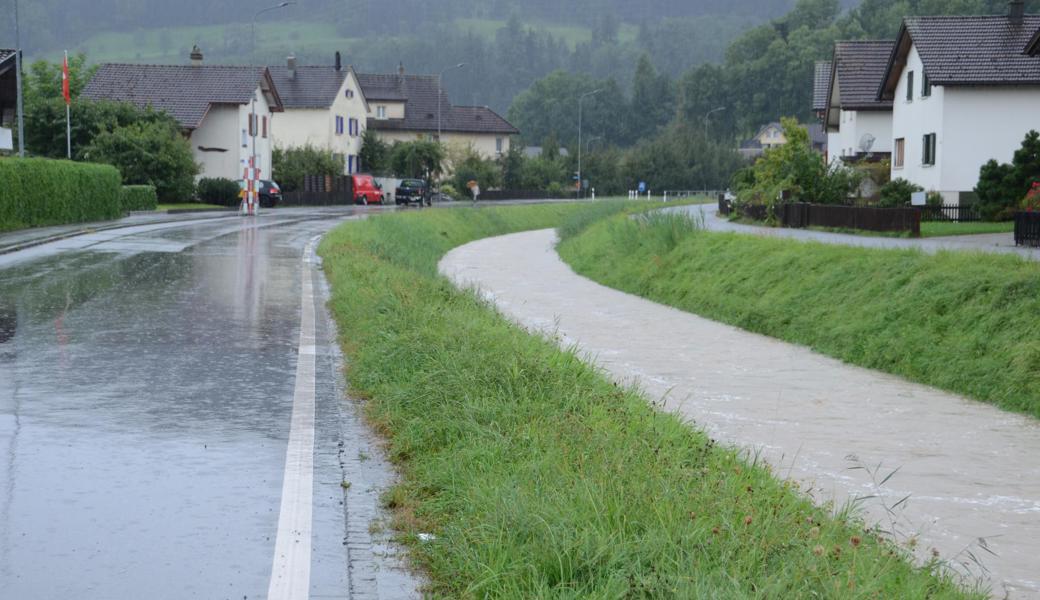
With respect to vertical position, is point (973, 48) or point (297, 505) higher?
point (973, 48)

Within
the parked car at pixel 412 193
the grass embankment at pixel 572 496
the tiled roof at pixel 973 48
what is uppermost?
the tiled roof at pixel 973 48

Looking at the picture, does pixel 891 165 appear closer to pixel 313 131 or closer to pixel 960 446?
pixel 960 446

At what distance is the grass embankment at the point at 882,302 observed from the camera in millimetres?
13398

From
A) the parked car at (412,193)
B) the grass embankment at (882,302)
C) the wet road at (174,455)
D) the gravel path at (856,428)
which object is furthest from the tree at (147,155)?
the wet road at (174,455)

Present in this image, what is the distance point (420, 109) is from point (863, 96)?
217 ft

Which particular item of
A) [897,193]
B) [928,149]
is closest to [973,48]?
[928,149]

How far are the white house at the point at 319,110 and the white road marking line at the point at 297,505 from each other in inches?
3379

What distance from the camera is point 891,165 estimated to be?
53250 millimetres

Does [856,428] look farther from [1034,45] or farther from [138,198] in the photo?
[138,198]

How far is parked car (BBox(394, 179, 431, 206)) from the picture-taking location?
75875 mm

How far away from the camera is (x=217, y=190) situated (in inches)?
2554

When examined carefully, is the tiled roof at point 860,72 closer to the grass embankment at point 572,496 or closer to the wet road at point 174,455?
the wet road at point 174,455

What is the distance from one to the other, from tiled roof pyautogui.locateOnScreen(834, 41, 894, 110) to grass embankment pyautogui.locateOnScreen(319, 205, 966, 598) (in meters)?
53.0

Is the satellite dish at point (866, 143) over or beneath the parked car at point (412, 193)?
over
